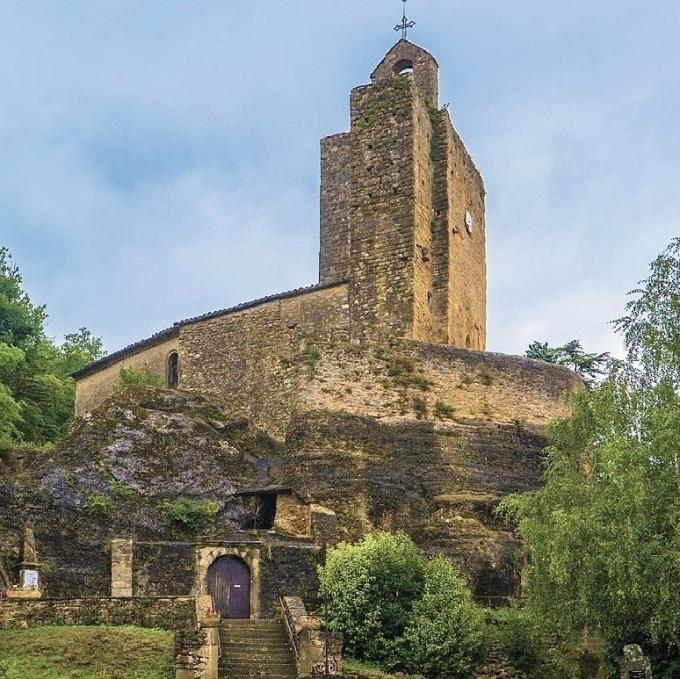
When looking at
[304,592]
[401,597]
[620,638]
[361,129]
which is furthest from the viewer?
[361,129]

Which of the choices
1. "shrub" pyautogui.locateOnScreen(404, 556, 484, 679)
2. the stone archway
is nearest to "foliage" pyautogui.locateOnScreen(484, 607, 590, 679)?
"shrub" pyautogui.locateOnScreen(404, 556, 484, 679)

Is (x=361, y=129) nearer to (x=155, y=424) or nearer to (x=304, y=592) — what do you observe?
(x=155, y=424)

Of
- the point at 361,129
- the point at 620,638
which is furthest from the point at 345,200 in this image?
the point at 620,638

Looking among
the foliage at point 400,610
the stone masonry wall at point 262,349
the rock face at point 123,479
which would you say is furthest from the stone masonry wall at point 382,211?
the foliage at point 400,610

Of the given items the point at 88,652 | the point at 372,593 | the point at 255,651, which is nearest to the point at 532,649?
the point at 372,593

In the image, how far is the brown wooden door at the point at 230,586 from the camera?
2931 cm

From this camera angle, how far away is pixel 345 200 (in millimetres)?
45812

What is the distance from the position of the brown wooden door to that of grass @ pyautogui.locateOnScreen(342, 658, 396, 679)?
4.24 m

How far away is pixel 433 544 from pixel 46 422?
68.7 feet

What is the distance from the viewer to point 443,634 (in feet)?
86.1

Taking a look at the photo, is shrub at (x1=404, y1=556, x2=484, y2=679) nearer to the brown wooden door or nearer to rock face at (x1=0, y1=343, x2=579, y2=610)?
rock face at (x1=0, y1=343, x2=579, y2=610)

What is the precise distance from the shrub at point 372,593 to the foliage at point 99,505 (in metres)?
6.49

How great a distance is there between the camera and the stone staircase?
24484 millimetres

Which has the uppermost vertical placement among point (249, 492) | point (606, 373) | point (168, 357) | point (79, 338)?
point (79, 338)
